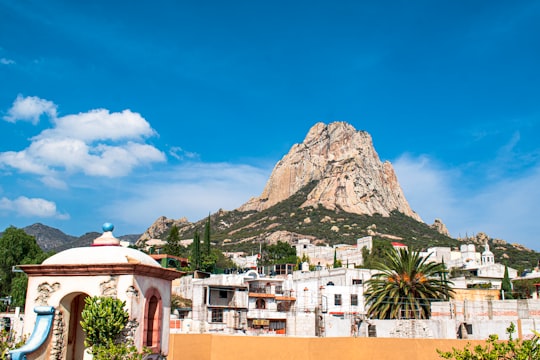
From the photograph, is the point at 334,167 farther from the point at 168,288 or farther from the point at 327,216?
the point at 168,288

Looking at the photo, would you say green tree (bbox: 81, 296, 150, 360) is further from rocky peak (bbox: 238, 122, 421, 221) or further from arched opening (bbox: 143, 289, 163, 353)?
rocky peak (bbox: 238, 122, 421, 221)

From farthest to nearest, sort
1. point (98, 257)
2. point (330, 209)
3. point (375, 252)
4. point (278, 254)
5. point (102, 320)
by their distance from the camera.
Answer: point (330, 209) < point (278, 254) < point (375, 252) < point (98, 257) < point (102, 320)

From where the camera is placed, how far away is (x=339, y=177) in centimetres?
17000

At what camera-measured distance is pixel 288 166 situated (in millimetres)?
195000

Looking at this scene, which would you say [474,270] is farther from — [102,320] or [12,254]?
[102,320]

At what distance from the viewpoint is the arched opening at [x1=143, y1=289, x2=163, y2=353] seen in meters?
13.7

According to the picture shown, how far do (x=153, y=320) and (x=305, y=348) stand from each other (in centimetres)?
1041

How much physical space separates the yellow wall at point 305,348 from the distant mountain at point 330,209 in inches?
3904

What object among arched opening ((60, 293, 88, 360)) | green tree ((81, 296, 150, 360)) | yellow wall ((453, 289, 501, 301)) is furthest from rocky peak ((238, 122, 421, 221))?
green tree ((81, 296, 150, 360))

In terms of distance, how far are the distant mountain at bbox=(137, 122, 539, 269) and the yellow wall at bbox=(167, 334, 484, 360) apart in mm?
99165

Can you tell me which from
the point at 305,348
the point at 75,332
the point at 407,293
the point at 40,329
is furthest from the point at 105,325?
the point at 407,293

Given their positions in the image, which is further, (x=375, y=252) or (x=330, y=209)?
(x=330, y=209)

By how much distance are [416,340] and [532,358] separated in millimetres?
12929

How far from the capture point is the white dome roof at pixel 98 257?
13297 millimetres
